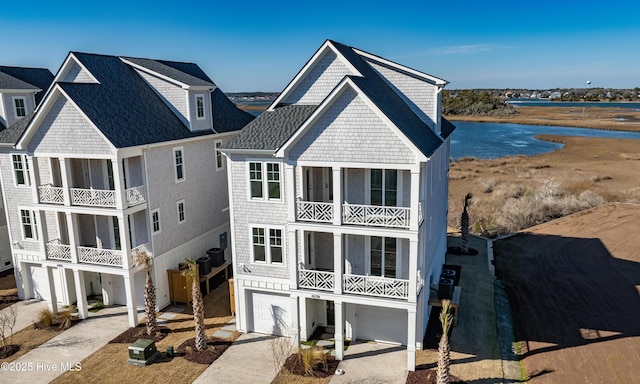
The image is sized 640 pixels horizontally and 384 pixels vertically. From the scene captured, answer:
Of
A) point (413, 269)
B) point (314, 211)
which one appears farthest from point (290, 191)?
point (413, 269)

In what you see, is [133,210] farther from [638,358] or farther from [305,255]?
[638,358]

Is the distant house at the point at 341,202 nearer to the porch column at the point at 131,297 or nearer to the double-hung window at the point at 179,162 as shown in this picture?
the porch column at the point at 131,297

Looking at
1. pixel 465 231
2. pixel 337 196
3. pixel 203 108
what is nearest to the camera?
pixel 337 196

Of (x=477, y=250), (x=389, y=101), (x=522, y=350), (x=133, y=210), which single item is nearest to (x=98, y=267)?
(x=133, y=210)

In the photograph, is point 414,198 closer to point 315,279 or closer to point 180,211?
point 315,279

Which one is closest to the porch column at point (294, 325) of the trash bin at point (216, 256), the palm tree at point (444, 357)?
the palm tree at point (444, 357)

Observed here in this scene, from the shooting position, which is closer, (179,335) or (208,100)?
(179,335)
